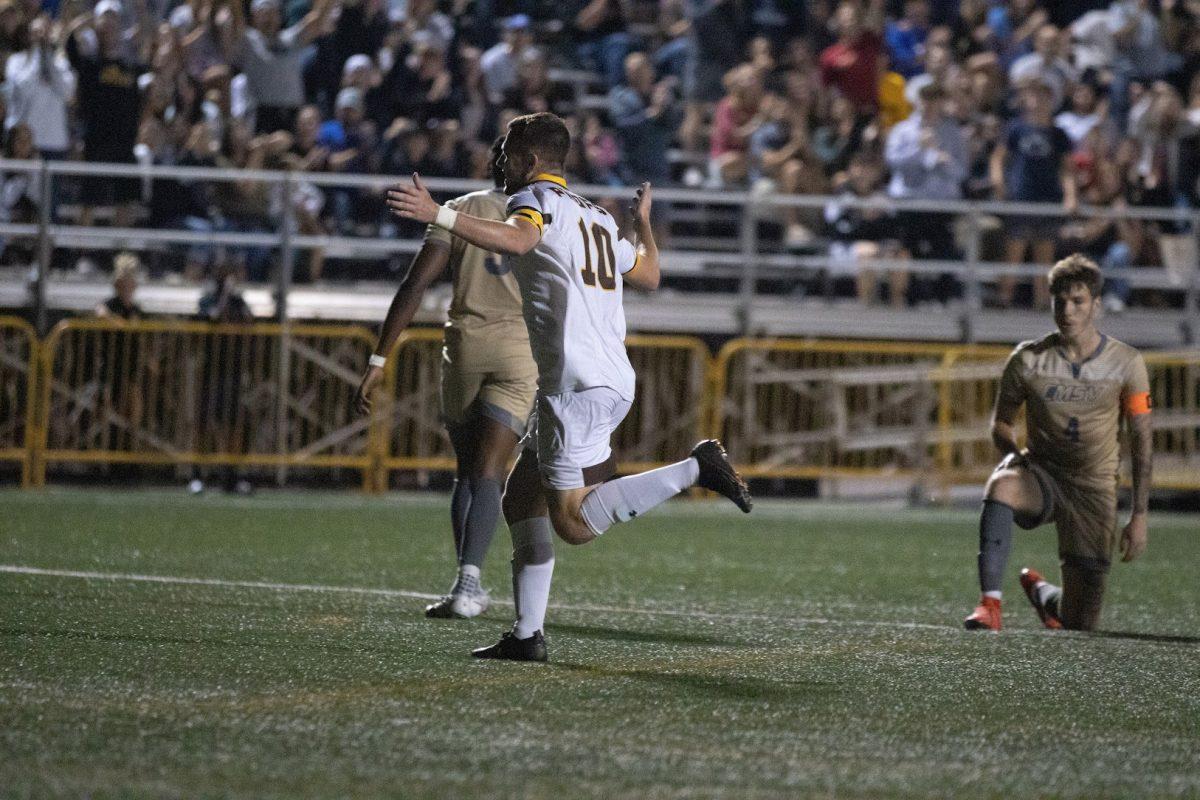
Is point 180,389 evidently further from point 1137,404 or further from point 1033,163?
point 1137,404

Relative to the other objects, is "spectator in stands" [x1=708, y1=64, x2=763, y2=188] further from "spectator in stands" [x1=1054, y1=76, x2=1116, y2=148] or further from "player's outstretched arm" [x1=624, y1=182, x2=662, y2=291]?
"player's outstretched arm" [x1=624, y1=182, x2=662, y2=291]

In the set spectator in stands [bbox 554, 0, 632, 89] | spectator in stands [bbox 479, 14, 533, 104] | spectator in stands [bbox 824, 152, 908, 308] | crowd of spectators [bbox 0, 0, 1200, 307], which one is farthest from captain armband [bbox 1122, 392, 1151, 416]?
spectator in stands [bbox 554, 0, 632, 89]

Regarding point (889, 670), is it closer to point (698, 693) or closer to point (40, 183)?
point (698, 693)

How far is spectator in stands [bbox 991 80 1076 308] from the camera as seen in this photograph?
Result: 18.4 meters

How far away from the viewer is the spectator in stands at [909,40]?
20.8 m

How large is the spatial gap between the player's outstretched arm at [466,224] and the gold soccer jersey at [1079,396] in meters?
3.00

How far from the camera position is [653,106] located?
1875cm

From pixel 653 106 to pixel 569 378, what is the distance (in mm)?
12728

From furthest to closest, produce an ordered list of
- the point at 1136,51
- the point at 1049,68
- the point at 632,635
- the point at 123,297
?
the point at 1136,51 → the point at 1049,68 → the point at 123,297 → the point at 632,635

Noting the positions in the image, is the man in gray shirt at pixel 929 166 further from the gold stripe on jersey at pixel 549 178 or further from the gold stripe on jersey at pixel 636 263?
the gold stripe on jersey at pixel 549 178

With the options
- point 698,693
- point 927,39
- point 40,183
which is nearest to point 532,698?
point 698,693

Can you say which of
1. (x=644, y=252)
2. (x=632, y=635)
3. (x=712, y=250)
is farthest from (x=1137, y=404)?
(x=712, y=250)

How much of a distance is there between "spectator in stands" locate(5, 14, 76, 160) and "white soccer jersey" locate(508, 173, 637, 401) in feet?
37.5

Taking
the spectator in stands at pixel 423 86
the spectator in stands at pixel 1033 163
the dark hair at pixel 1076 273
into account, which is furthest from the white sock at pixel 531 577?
the spectator in stands at pixel 1033 163
